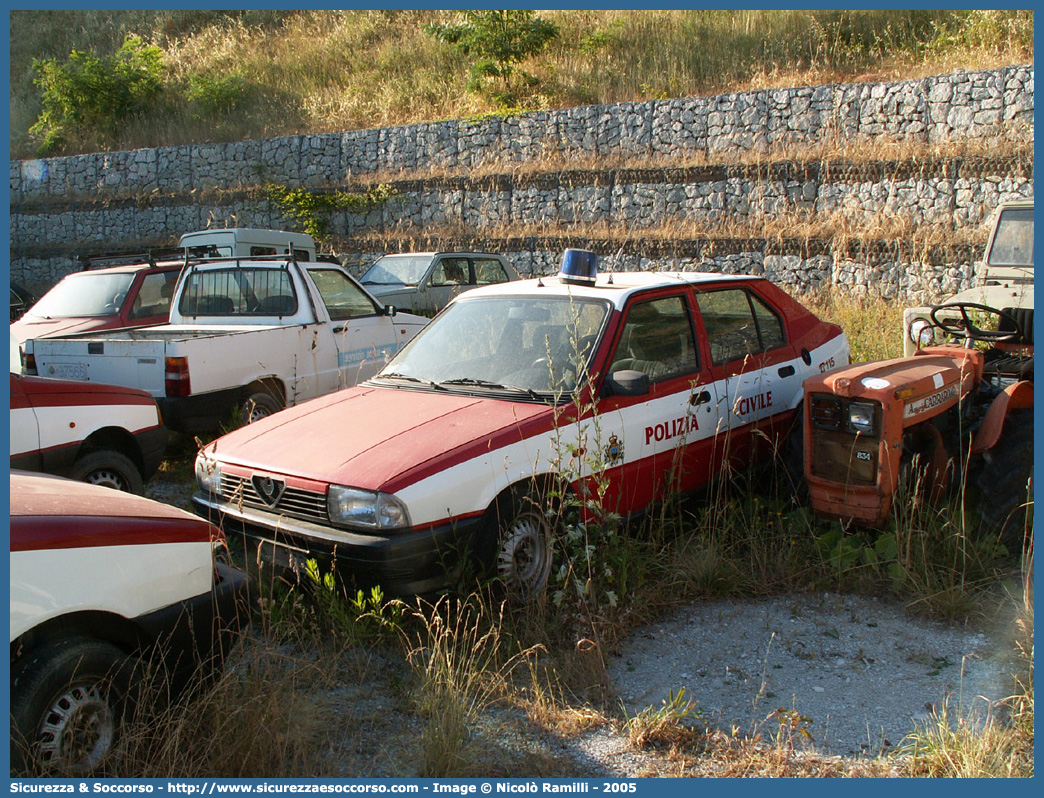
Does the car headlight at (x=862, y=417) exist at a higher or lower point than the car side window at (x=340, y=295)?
lower

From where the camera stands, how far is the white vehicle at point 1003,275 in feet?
23.2

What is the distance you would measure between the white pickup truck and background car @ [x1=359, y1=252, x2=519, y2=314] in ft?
16.2

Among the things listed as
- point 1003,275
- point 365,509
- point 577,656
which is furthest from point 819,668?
point 1003,275

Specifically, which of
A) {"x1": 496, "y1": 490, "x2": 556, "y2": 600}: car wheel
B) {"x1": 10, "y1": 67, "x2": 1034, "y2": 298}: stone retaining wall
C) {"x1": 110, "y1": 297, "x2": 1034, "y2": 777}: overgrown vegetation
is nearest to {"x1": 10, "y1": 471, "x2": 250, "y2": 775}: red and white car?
{"x1": 110, "y1": 297, "x2": 1034, "y2": 777}: overgrown vegetation

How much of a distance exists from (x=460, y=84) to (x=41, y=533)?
22386 mm

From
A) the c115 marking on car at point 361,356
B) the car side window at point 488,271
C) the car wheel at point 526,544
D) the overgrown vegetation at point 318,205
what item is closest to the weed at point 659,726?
the car wheel at point 526,544

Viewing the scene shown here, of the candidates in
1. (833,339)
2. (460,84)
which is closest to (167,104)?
(460,84)

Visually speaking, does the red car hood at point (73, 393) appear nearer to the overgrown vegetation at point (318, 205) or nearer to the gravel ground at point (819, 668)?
the gravel ground at point (819, 668)

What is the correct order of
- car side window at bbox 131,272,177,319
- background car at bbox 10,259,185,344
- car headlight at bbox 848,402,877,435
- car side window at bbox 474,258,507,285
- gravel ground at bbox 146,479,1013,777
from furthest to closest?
car side window at bbox 474,258,507,285 → car side window at bbox 131,272,177,319 → background car at bbox 10,259,185,344 → car headlight at bbox 848,402,877,435 → gravel ground at bbox 146,479,1013,777

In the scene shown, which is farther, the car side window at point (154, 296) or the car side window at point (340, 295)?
the car side window at point (154, 296)

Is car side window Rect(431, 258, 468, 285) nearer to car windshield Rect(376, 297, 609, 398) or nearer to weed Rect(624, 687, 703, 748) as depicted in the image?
car windshield Rect(376, 297, 609, 398)

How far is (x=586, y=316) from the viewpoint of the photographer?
497cm

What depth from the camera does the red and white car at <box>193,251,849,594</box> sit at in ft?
12.7

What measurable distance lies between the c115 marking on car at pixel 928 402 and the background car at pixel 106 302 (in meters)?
8.56
